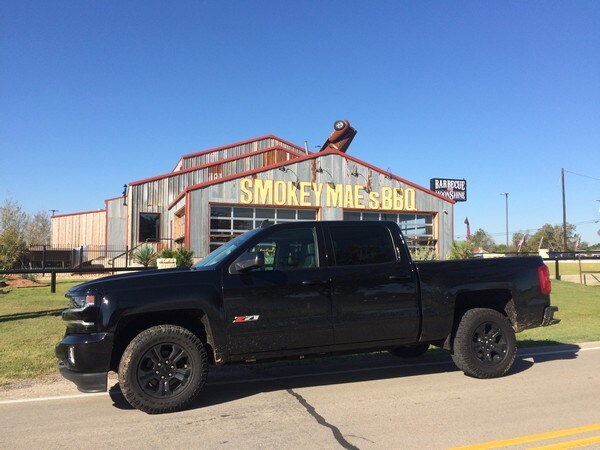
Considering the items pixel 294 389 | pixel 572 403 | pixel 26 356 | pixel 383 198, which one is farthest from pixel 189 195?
pixel 572 403

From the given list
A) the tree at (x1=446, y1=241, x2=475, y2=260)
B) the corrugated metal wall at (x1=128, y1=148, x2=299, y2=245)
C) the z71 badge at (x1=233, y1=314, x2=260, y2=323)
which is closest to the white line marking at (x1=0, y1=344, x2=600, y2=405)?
the z71 badge at (x1=233, y1=314, x2=260, y2=323)

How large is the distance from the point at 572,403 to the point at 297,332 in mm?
3057

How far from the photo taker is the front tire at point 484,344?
21.1 feet

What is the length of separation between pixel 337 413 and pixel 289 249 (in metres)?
1.90

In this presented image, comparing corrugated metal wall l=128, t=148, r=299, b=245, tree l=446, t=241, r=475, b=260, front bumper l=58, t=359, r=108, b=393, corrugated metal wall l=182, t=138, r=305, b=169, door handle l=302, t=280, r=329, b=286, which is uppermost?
corrugated metal wall l=182, t=138, r=305, b=169

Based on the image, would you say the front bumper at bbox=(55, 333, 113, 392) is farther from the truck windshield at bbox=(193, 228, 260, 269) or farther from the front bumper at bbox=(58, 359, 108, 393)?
the truck windshield at bbox=(193, 228, 260, 269)

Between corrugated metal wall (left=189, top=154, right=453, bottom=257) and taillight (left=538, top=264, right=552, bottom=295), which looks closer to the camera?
taillight (left=538, top=264, right=552, bottom=295)

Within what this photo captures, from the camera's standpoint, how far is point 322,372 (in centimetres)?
703

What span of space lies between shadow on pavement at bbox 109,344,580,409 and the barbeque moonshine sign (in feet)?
203

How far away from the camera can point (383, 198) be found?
84.7ft

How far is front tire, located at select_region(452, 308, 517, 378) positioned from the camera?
643cm

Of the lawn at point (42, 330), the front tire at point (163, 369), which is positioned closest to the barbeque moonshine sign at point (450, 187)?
the lawn at point (42, 330)

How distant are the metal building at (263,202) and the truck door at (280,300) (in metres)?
16.7

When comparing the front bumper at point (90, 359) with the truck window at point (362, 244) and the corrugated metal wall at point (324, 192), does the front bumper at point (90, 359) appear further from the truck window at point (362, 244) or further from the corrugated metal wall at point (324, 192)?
the corrugated metal wall at point (324, 192)
